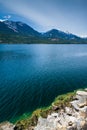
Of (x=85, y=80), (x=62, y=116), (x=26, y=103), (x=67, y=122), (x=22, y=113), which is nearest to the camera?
(x=67, y=122)

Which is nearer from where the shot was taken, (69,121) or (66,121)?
(69,121)

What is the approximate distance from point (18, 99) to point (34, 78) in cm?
2539

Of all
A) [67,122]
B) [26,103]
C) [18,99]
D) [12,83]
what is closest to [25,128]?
[67,122]

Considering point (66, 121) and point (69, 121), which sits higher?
point (69, 121)

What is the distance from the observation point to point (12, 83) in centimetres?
6850

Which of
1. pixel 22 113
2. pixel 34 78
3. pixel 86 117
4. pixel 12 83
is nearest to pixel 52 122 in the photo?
pixel 86 117

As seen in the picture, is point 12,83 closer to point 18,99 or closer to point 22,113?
point 18,99

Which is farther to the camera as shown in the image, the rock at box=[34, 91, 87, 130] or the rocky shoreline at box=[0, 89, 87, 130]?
the rocky shoreline at box=[0, 89, 87, 130]

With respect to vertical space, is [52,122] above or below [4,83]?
above

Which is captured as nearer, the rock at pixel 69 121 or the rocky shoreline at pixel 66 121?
the rock at pixel 69 121

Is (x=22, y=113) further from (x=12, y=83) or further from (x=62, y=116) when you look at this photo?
(x=12, y=83)

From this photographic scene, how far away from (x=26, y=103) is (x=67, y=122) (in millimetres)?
24096

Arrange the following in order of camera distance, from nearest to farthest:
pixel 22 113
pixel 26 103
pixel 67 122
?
pixel 67 122 → pixel 22 113 → pixel 26 103

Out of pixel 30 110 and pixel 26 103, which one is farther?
pixel 26 103
